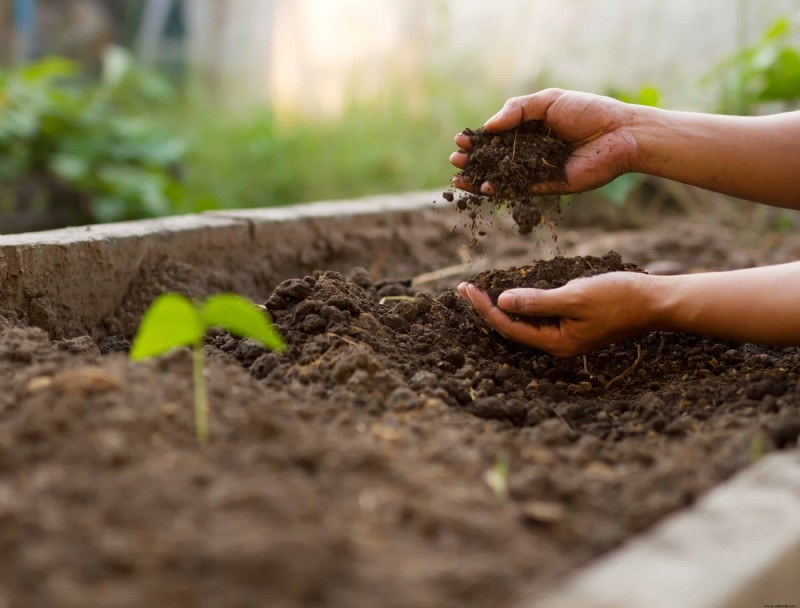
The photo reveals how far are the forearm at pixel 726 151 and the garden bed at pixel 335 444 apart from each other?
42 cm

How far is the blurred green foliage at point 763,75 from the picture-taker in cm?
434

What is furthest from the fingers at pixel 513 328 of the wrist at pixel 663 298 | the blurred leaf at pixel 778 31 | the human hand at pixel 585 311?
the blurred leaf at pixel 778 31

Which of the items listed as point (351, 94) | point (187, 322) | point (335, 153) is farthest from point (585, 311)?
point (351, 94)

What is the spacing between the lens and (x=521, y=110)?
2229mm

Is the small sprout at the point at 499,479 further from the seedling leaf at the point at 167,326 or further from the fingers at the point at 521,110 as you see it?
the fingers at the point at 521,110

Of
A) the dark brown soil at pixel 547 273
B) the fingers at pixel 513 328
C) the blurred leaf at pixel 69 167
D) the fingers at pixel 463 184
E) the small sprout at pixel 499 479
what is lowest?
the small sprout at pixel 499 479

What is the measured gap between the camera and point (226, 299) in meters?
1.32

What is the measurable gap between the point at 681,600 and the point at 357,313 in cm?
119

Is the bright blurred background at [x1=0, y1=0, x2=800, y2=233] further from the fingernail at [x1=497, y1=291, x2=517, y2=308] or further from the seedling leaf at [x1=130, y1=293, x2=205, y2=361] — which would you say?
the seedling leaf at [x1=130, y1=293, x2=205, y2=361]

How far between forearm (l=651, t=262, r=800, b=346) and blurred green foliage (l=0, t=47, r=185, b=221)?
3579 mm

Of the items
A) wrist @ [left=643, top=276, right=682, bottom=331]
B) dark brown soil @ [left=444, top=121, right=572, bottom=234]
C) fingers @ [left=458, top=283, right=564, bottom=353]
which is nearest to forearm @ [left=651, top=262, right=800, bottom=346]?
wrist @ [left=643, top=276, right=682, bottom=331]

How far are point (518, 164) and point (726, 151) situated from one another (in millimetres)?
532

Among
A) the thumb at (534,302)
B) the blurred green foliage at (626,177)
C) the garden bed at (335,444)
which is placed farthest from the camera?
the blurred green foliage at (626,177)

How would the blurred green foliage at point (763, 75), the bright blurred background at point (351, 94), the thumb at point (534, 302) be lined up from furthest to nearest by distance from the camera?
the bright blurred background at point (351, 94) → the blurred green foliage at point (763, 75) → the thumb at point (534, 302)
